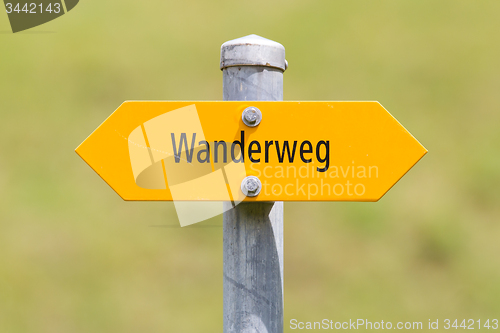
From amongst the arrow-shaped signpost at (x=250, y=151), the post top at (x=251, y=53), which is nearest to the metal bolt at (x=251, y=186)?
the arrow-shaped signpost at (x=250, y=151)

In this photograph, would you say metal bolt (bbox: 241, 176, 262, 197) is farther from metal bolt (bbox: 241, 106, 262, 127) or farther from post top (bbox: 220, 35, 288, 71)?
post top (bbox: 220, 35, 288, 71)

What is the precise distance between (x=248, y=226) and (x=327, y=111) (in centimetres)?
24

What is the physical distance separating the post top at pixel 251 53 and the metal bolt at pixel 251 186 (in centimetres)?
20

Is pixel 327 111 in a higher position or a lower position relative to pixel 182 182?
higher

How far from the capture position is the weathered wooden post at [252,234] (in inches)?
29.9

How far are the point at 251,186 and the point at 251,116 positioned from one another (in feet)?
0.36

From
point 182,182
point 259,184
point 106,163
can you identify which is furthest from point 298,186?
point 106,163

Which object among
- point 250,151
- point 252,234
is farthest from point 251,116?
point 252,234

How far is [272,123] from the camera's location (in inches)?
28.0

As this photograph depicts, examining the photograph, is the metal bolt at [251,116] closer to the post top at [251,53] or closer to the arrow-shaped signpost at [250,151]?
the arrow-shaped signpost at [250,151]

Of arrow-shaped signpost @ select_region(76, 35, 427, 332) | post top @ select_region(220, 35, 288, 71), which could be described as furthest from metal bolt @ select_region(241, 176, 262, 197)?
post top @ select_region(220, 35, 288, 71)

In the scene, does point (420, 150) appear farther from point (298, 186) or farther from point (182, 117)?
point (182, 117)

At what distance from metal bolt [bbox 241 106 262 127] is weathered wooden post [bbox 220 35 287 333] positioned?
6 cm

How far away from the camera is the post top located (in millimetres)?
756
